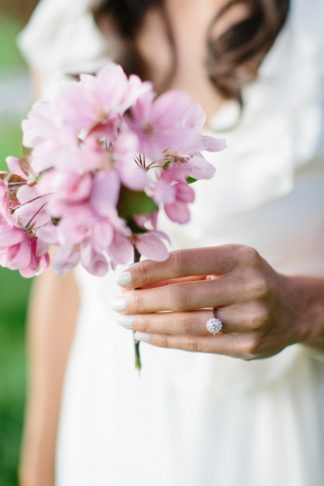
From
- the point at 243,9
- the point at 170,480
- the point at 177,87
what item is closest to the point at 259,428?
the point at 170,480

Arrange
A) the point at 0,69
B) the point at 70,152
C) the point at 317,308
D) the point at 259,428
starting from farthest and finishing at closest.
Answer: the point at 0,69, the point at 259,428, the point at 317,308, the point at 70,152

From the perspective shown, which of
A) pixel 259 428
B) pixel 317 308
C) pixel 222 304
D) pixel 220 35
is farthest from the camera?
pixel 220 35

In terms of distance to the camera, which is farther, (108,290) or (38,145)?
(108,290)

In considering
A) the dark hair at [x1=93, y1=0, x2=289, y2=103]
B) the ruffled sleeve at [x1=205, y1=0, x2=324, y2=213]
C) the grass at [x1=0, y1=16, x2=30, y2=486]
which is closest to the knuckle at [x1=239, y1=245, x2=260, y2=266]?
the ruffled sleeve at [x1=205, y1=0, x2=324, y2=213]

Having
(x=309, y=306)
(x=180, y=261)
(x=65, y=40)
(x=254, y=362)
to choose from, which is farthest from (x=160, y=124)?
(x=65, y=40)

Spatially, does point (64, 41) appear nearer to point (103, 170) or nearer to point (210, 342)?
point (210, 342)

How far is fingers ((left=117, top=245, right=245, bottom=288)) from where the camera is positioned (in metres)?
0.70

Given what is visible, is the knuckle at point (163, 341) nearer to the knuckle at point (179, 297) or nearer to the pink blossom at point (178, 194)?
the knuckle at point (179, 297)

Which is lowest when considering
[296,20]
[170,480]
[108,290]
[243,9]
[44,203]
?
[170,480]

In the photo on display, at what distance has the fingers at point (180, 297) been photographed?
2.39 ft

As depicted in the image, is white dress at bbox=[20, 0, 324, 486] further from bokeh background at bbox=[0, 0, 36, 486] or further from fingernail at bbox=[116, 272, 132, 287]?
bokeh background at bbox=[0, 0, 36, 486]

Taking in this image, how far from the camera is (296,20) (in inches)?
47.9

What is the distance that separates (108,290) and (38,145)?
2.15ft

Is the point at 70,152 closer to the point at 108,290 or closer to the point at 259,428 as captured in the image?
the point at 108,290
